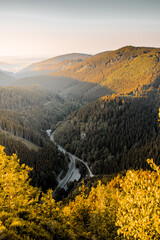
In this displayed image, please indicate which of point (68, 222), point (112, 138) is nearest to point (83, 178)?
point (112, 138)

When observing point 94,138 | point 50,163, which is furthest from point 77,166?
point 94,138

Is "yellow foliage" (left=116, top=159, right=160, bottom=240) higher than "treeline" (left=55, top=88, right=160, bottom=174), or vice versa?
"yellow foliage" (left=116, top=159, right=160, bottom=240)

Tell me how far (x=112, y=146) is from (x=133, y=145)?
68.6 ft

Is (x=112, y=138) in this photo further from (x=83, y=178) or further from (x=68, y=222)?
(x=68, y=222)

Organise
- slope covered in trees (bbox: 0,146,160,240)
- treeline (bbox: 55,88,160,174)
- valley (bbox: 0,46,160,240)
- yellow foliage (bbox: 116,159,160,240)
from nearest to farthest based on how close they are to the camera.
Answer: yellow foliage (bbox: 116,159,160,240), slope covered in trees (bbox: 0,146,160,240), valley (bbox: 0,46,160,240), treeline (bbox: 55,88,160,174)

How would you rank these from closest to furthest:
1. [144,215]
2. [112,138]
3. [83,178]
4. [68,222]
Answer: [144,215] < [68,222] < [83,178] < [112,138]

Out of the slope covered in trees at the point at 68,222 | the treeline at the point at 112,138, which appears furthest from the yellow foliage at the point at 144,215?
the treeline at the point at 112,138

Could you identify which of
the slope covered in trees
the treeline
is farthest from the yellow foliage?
the treeline

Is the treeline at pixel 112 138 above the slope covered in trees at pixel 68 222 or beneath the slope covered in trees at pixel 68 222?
beneath

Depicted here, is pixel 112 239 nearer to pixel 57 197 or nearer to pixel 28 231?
pixel 28 231

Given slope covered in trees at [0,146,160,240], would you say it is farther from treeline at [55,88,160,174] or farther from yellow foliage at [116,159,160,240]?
treeline at [55,88,160,174]

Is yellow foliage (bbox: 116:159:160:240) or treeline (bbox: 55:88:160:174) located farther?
treeline (bbox: 55:88:160:174)

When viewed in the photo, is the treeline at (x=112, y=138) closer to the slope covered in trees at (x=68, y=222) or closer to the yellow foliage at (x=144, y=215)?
the slope covered in trees at (x=68, y=222)

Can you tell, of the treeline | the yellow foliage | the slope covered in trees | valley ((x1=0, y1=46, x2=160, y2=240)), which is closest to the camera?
the yellow foliage
